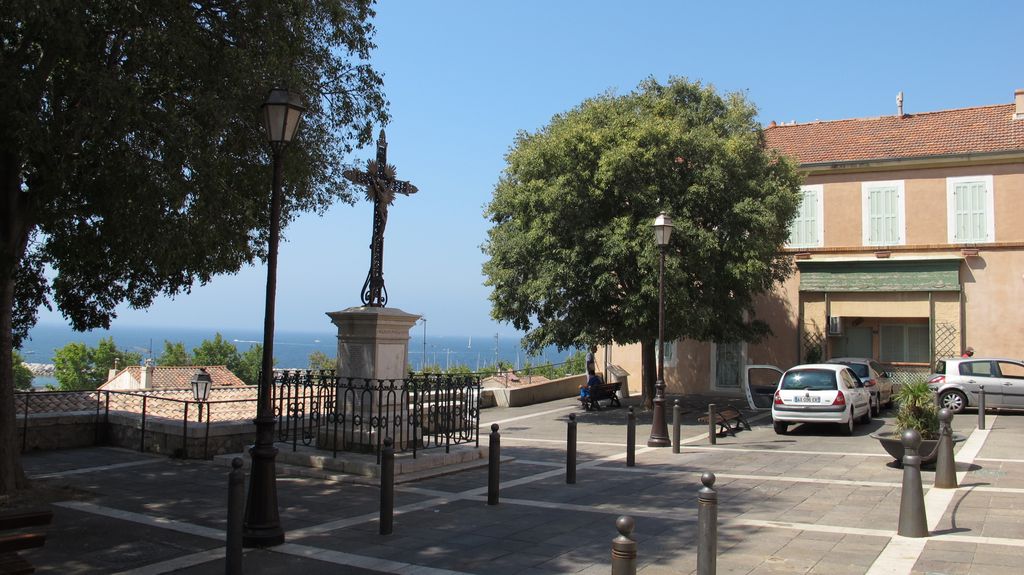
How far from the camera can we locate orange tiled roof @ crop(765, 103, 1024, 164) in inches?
961

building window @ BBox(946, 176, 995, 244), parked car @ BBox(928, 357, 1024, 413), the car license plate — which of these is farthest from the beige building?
the car license plate

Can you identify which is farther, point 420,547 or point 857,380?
point 857,380

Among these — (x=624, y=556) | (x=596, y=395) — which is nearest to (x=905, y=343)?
(x=596, y=395)

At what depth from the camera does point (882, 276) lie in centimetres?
2478

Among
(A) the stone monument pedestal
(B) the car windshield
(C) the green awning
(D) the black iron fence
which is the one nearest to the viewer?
(D) the black iron fence

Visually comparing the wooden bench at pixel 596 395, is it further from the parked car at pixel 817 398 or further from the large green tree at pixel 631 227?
the parked car at pixel 817 398

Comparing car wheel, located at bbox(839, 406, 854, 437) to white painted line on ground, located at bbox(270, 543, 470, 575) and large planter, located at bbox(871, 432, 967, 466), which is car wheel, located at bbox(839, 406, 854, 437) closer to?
large planter, located at bbox(871, 432, 967, 466)

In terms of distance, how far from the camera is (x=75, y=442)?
44.1ft

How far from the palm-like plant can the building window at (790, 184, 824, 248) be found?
16172 mm

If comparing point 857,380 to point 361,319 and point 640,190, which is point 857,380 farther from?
point 361,319

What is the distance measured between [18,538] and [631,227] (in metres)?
16.1

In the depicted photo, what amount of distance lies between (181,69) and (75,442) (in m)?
7.96

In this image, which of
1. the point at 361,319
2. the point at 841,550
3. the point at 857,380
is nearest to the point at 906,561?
the point at 841,550

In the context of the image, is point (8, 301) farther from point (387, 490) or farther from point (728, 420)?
point (728, 420)
